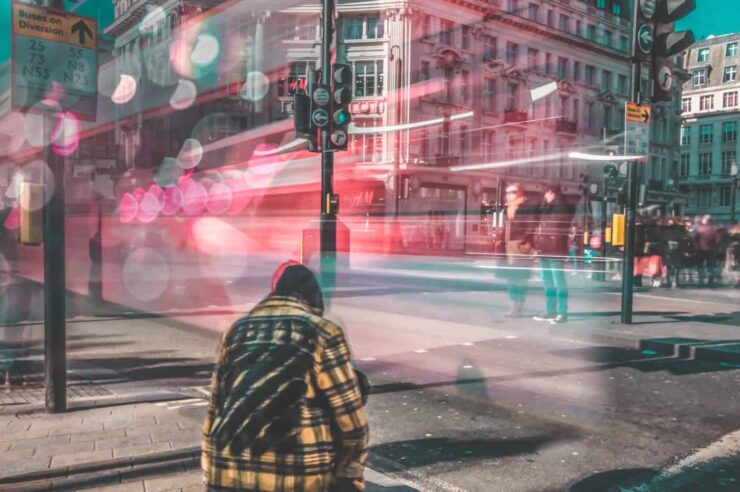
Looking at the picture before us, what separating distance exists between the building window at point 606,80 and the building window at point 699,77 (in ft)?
102

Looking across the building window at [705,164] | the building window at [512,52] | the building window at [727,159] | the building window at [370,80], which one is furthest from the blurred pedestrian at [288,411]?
the building window at [705,164]

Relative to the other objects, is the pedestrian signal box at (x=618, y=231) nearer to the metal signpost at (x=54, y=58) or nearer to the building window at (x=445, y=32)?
the metal signpost at (x=54, y=58)

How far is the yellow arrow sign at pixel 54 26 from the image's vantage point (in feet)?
15.0

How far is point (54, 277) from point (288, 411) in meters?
3.48

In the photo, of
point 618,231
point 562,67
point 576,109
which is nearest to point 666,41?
point 618,231

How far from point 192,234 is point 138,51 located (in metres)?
21.2

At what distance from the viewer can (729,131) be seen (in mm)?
68375

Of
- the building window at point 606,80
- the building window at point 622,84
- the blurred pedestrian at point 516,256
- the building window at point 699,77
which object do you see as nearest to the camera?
the blurred pedestrian at point 516,256

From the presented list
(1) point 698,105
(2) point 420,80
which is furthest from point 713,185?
(2) point 420,80

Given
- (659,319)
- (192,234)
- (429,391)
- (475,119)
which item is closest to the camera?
(429,391)

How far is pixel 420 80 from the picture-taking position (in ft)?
121

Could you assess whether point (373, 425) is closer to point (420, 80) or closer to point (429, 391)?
point (429, 391)

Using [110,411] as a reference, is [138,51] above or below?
above

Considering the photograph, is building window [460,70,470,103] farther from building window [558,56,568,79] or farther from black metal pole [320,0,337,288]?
black metal pole [320,0,337,288]
